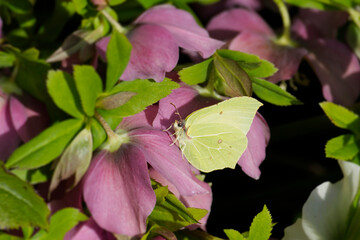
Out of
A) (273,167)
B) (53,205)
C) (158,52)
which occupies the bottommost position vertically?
(273,167)

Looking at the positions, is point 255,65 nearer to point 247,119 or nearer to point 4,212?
point 247,119

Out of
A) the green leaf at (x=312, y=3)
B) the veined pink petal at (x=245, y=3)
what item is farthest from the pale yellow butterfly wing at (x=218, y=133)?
the veined pink petal at (x=245, y=3)

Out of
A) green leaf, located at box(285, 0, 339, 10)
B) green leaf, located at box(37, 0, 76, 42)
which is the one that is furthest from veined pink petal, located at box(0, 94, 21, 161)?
green leaf, located at box(285, 0, 339, 10)

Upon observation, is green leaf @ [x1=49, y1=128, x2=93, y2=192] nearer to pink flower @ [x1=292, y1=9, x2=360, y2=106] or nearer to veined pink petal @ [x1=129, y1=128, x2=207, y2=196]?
veined pink petal @ [x1=129, y1=128, x2=207, y2=196]

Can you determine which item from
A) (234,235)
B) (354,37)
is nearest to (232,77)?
(234,235)

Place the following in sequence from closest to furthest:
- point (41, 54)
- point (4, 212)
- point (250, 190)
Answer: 1. point (4, 212)
2. point (41, 54)
3. point (250, 190)

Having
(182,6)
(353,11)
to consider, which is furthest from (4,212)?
(353,11)
